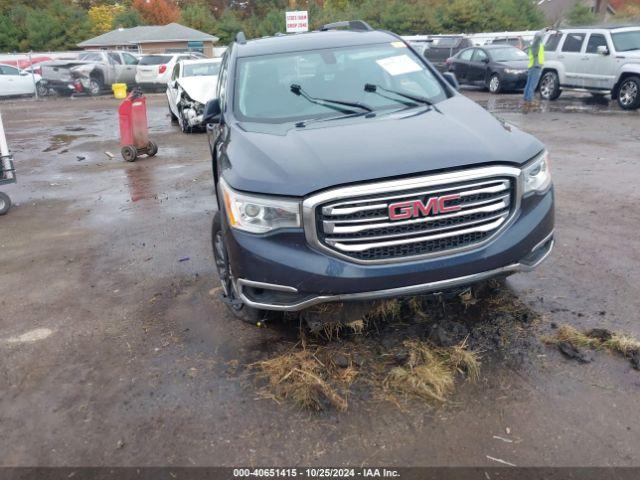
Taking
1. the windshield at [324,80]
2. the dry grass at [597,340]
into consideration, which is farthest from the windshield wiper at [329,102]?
the dry grass at [597,340]

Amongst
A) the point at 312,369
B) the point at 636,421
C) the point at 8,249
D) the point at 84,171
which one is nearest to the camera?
the point at 636,421

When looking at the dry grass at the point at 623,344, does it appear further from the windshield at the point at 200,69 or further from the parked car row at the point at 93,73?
the parked car row at the point at 93,73

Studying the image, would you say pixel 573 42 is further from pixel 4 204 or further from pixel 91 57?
pixel 91 57

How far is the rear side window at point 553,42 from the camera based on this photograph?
17.2m

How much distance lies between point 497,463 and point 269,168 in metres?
1.97

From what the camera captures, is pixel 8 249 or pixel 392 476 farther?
pixel 8 249

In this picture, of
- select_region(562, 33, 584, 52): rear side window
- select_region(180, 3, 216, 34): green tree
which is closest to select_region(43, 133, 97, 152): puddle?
select_region(562, 33, 584, 52): rear side window

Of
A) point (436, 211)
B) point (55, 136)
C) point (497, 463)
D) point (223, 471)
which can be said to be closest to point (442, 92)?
point (436, 211)

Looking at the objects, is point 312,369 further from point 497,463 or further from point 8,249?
point 8,249

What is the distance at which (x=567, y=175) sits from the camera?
8.46 meters

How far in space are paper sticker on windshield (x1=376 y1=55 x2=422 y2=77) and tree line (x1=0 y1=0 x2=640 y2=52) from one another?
143 ft

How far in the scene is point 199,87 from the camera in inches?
548

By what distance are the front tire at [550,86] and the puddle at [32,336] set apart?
53.7 feet

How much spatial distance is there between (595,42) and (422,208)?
15.3 metres
